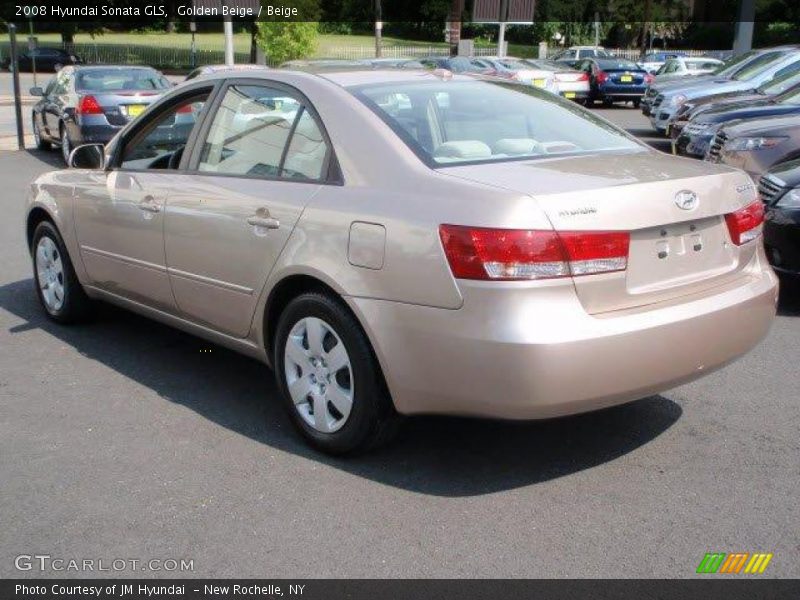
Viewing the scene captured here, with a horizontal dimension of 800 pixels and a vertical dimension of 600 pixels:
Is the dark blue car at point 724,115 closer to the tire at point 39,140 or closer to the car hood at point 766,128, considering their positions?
the car hood at point 766,128

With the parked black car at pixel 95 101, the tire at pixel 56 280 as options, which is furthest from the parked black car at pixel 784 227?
the parked black car at pixel 95 101

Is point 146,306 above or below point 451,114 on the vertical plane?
below

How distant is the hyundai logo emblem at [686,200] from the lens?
145 inches

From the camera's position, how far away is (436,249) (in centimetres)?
348

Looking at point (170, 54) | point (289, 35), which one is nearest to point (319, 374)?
point (289, 35)

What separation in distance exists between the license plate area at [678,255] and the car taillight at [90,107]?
487 inches

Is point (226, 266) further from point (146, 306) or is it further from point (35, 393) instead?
point (35, 393)

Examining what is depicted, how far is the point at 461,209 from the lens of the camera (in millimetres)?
3479

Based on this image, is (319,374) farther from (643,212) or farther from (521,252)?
(643,212)

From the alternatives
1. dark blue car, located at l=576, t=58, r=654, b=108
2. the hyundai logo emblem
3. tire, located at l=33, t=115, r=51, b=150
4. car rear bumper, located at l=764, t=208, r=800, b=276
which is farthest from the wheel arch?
dark blue car, located at l=576, t=58, r=654, b=108

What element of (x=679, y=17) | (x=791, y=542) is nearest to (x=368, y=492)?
(x=791, y=542)

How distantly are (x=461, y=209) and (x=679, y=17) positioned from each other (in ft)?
261

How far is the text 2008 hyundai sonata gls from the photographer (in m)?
3.41

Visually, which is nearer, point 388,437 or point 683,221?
point 683,221
